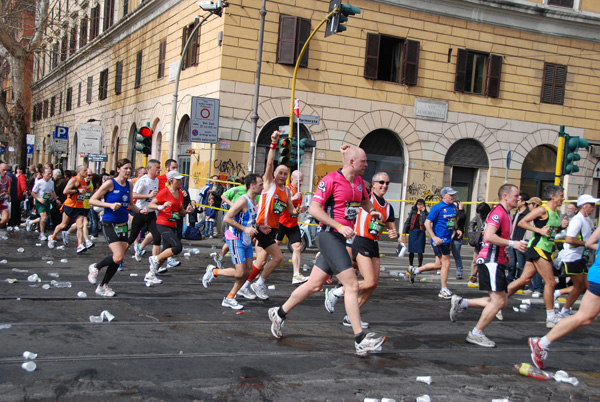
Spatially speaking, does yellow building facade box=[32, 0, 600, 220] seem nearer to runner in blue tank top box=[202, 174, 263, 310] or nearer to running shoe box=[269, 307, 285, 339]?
runner in blue tank top box=[202, 174, 263, 310]

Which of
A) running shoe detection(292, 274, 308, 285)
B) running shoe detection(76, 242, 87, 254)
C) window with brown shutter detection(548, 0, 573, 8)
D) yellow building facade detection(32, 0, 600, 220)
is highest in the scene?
window with brown shutter detection(548, 0, 573, 8)

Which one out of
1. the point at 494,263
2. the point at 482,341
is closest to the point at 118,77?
the point at 494,263

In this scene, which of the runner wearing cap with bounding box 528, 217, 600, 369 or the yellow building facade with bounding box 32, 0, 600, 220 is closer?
the runner wearing cap with bounding box 528, 217, 600, 369

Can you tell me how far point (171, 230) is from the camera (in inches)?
381

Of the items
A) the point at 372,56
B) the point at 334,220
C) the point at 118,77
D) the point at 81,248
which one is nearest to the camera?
the point at 334,220

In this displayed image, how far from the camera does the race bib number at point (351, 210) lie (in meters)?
6.26

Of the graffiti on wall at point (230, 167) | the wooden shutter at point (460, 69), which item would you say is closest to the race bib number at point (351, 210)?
the graffiti on wall at point (230, 167)

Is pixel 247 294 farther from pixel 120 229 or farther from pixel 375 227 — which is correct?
pixel 375 227

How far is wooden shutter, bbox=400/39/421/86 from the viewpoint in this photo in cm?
2181

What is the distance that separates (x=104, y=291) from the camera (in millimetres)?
8102

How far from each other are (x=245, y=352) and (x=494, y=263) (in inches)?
112

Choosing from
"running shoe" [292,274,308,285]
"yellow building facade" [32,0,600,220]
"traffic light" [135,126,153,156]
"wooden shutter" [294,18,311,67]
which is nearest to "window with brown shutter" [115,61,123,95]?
"yellow building facade" [32,0,600,220]

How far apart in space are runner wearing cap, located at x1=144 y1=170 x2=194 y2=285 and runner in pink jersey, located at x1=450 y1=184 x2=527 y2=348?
4.80 metres

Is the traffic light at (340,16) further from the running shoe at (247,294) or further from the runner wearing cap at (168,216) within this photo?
the running shoe at (247,294)
